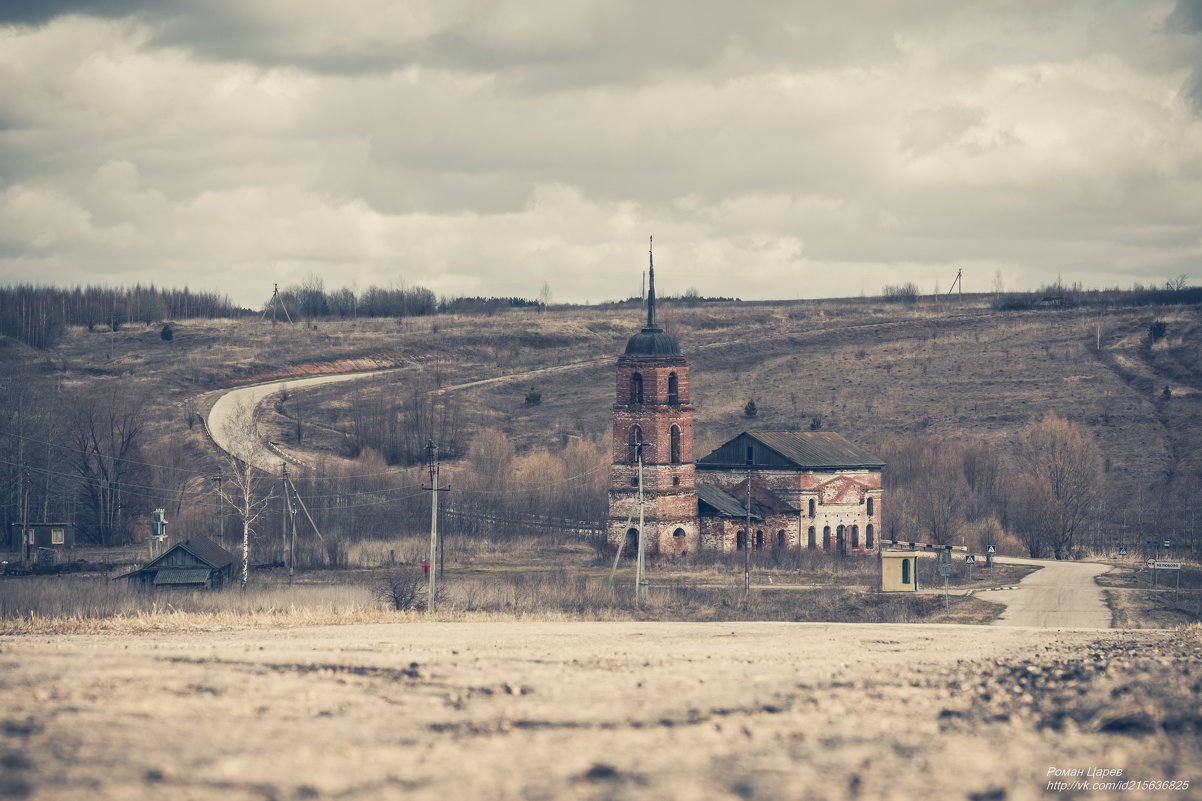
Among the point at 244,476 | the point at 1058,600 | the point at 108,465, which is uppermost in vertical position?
the point at 108,465

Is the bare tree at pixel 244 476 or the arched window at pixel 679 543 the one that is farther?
the bare tree at pixel 244 476

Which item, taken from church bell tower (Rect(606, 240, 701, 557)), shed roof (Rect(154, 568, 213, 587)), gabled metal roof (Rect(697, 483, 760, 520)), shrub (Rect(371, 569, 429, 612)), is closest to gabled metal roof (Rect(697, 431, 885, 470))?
gabled metal roof (Rect(697, 483, 760, 520))

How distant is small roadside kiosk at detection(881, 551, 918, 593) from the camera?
135 ft

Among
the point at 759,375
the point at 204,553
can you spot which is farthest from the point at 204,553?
the point at 759,375

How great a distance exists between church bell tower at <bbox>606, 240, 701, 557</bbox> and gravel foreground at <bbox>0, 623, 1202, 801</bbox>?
3492 centimetres

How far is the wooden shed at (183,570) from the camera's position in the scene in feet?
135

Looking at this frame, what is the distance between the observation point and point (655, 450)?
53031 mm

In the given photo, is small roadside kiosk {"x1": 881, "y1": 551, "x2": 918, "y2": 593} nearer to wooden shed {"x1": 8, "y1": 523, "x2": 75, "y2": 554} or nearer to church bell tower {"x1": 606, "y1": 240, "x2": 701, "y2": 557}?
church bell tower {"x1": 606, "y1": 240, "x2": 701, "y2": 557}

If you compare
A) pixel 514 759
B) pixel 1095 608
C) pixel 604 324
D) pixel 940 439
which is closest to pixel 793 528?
pixel 1095 608

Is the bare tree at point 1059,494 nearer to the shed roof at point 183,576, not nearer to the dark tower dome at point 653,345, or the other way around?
the dark tower dome at point 653,345

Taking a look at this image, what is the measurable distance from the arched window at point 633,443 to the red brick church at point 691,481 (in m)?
0.05

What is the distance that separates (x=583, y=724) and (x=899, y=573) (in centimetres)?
3177

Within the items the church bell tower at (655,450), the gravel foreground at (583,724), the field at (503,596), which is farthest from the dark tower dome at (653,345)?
the gravel foreground at (583,724)

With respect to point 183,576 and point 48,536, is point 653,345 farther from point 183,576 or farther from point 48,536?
point 48,536
